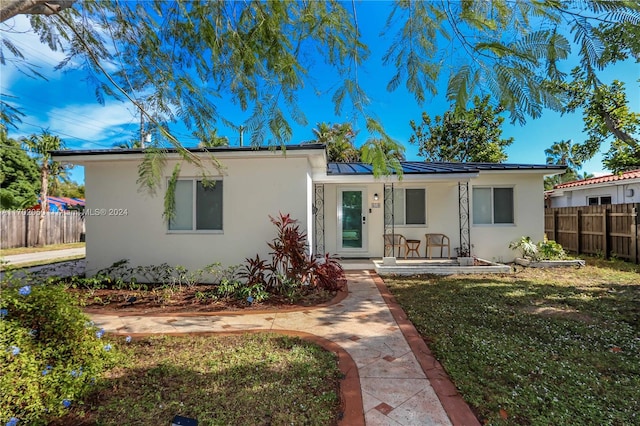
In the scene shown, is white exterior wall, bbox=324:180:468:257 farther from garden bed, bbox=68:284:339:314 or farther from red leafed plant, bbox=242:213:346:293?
garden bed, bbox=68:284:339:314

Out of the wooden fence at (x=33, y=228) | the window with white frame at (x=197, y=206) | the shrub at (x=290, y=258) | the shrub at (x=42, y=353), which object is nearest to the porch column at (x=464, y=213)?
the shrub at (x=290, y=258)

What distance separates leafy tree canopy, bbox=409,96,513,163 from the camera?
19500 mm

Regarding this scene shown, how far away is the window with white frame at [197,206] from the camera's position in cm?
683

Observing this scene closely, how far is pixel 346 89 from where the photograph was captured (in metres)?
3.10

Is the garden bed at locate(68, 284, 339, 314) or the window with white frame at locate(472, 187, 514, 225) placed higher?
the window with white frame at locate(472, 187, 514, 225)

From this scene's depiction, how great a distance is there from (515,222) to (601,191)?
362 inches

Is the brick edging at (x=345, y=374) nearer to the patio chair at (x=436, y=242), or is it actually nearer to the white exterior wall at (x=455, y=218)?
the white exterior wall at (x=455, y=218)

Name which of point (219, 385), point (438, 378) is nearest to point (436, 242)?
point (438, 378)

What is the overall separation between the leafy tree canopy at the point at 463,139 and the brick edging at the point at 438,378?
53.5 ft

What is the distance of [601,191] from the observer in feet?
47.2

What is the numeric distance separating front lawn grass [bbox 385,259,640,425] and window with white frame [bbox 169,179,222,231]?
15.0 ft

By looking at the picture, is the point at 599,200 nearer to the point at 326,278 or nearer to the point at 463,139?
the point at 463,139

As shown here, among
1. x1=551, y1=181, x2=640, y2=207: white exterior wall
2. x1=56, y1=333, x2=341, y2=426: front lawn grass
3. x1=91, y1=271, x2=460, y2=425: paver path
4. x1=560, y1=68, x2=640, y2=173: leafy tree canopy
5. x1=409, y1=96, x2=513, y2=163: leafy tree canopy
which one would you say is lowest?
x1=91, y1=271, x2=460, y2=425: paver path

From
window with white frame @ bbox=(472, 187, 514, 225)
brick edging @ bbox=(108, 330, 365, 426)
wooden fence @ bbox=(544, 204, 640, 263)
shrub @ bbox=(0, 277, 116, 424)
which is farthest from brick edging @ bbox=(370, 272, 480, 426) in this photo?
wooden fence @ bbox=(544, 204, 640, 263)
